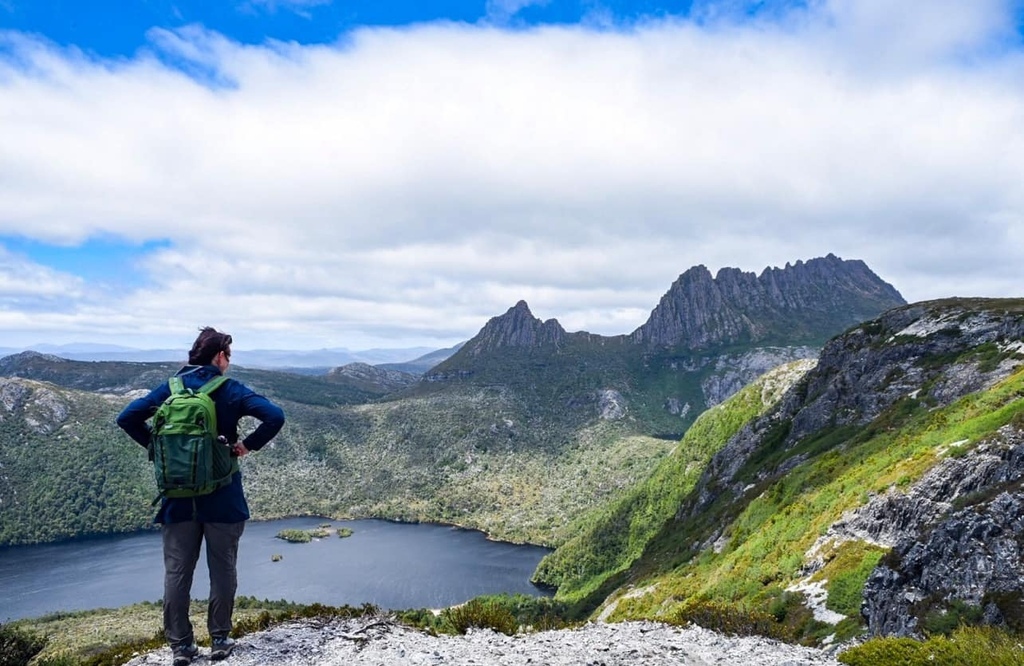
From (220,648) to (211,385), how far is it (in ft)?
14.9

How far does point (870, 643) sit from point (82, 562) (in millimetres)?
248868

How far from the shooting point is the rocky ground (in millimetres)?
9453

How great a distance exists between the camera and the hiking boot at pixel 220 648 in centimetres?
902

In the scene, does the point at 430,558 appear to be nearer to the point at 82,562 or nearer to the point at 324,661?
the point at 82,562

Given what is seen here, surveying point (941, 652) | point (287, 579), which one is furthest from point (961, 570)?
point (287, 579)

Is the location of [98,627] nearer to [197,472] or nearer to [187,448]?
[197,472]

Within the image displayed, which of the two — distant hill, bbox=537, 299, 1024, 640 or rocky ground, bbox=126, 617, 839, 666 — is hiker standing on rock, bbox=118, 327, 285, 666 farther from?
distant hill, bbox=537, 299, 1024, 640

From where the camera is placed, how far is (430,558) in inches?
7741

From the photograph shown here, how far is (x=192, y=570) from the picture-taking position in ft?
28.3

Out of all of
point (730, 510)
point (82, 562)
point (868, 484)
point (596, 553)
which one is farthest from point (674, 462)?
point (82, 562)

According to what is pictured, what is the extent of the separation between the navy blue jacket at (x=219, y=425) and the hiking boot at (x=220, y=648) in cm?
221

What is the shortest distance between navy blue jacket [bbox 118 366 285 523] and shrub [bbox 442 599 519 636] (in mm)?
6055

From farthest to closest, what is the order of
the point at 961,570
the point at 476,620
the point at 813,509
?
the point at 813,509 < the point at 961,570 < the point at 476,620

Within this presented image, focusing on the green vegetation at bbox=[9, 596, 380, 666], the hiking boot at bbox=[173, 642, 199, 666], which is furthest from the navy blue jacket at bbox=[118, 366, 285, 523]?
the green vegetation at bbox=[9, 596, 380, 666]
